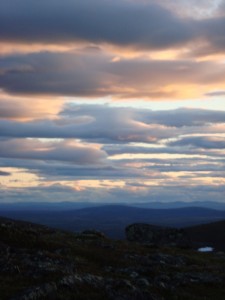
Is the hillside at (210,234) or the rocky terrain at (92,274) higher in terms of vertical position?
the rocky terrain at (92,274)

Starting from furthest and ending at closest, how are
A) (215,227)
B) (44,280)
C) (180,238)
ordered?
1. (215,227)
2. (180,238)
3. (44,280)

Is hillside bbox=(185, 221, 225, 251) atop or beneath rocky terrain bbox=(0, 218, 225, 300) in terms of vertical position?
beneath

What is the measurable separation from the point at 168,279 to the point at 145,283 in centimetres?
362

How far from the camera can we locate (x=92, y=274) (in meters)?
33.2

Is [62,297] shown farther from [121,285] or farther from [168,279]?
[168,279]

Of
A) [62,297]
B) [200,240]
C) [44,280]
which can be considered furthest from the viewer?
[200,240]

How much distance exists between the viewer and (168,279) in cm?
3559

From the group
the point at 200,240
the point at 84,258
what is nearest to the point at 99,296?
the point at 84,258

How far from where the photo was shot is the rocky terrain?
2755 cm

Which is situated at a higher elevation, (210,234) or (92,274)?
(92,274)

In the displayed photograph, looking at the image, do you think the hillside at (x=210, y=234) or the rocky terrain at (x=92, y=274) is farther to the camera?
the hillside at (x=210, y=234)

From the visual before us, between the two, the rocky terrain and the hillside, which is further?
the hillside

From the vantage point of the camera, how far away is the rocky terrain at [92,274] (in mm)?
27547

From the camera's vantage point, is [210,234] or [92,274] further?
[210,234]
